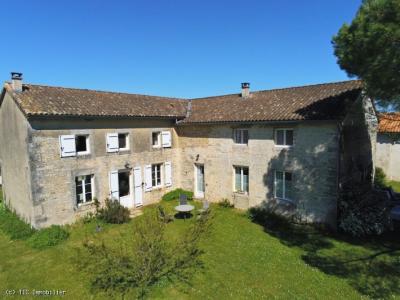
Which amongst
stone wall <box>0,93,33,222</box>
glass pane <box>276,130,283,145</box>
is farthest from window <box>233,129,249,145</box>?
stone wall <box>0,93,33,222</box>

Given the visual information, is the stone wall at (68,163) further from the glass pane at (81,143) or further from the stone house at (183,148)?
the glass pane at (81,143)

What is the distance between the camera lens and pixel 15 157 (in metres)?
13.5

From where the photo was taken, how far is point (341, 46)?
9453 mm

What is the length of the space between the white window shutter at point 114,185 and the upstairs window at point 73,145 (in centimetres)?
192

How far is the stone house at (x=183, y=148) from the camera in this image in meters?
12.1

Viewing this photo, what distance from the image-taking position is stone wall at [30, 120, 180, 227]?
1209 cm

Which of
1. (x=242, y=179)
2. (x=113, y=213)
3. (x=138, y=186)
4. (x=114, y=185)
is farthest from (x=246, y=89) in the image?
(x=113, y=213)

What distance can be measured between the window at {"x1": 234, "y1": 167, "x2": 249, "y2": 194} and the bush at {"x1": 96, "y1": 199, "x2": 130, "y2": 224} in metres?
6.69

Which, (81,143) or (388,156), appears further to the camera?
(388,156)

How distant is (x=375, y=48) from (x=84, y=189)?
46.3ft

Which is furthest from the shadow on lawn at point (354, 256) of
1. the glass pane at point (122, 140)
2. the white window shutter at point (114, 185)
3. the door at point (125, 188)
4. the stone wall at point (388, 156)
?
the stone wall at point (388, 156)

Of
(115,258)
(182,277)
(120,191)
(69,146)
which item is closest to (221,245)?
(182,277)

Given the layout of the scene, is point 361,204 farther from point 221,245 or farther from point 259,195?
point 221,245

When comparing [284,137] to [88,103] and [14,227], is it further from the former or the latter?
[14,227]
